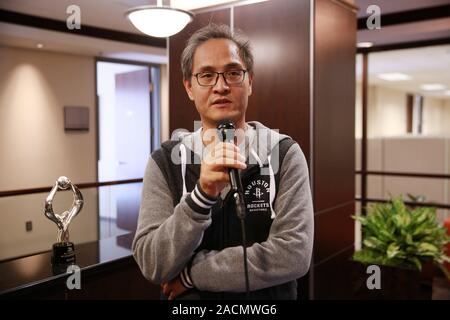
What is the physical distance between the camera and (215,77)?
1.05 meters

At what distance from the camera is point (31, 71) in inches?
126

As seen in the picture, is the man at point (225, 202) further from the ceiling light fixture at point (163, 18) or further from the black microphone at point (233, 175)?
the ceiling light fixture at point (163, 18)

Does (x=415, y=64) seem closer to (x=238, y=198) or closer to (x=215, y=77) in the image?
(x=215, y=77)

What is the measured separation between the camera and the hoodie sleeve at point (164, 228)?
0.91 meters

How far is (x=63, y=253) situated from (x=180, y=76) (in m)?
0.85

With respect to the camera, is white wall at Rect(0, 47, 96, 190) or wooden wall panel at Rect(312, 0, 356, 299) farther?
white wall at Rect(0, 47, 96, 190)

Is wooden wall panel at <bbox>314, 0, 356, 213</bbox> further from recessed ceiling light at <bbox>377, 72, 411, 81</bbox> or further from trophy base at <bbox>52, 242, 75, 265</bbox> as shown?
recessed ceiling light at <bbox>377, 72, 411, 81</bbox>

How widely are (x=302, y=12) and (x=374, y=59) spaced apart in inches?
168

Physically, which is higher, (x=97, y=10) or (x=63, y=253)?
(x=97, y=10)

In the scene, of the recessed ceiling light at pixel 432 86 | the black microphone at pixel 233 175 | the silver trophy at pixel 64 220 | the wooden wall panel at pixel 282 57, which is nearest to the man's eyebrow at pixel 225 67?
the black microphone at pixel 233 175

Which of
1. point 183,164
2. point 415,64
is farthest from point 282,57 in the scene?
point 415,64

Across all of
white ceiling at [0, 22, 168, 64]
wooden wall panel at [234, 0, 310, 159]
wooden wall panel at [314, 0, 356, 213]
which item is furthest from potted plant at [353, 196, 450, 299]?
white ceiling at [0, 22, 168, 64]

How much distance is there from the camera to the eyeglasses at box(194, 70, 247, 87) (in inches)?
41.4

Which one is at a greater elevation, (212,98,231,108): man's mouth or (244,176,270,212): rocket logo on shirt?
(212,98,231,108): man's mouth
